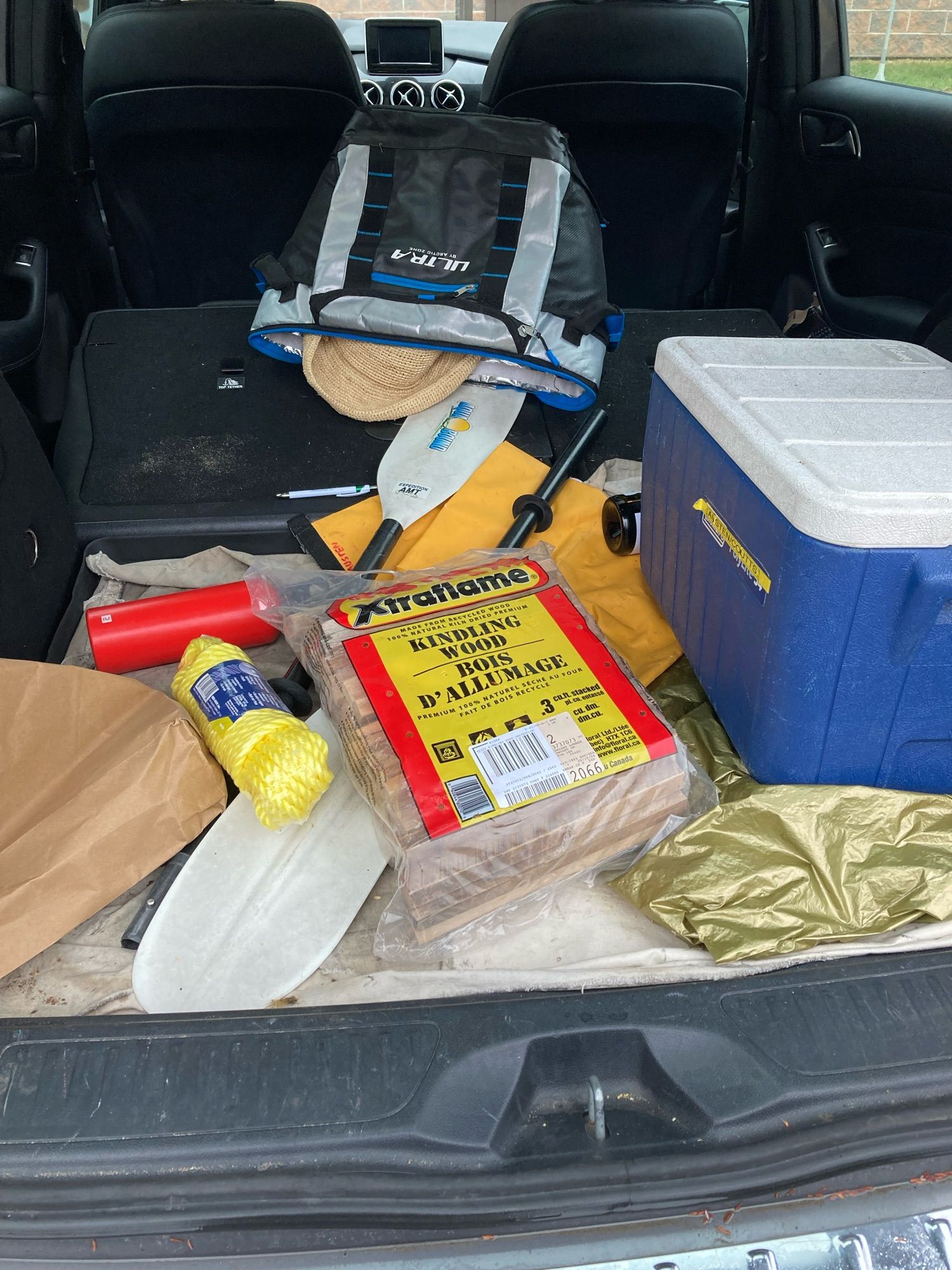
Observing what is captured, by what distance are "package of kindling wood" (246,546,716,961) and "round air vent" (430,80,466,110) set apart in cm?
180

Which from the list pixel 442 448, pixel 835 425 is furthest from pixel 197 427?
pixel 835 425

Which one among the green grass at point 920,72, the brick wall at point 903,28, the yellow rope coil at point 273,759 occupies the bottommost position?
the yellow rope coil at point 273,759

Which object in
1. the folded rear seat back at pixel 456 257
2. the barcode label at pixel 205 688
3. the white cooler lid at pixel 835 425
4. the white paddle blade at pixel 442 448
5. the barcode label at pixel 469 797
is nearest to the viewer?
the white cooler lid at pixel 835 425

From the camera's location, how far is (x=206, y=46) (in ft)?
5.73

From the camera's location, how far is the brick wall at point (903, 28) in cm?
175

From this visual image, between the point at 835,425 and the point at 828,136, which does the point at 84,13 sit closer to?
the point at 828,136

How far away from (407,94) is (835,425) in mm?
1936

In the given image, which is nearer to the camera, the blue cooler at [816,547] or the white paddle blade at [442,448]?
the blue cooler at [816,547]

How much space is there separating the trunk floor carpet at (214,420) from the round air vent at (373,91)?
871 millimetres

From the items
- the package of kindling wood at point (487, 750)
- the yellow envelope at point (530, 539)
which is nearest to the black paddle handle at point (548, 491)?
the yellow envelope at point (530, 539)

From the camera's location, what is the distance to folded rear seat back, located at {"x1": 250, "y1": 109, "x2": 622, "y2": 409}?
5.08 ft

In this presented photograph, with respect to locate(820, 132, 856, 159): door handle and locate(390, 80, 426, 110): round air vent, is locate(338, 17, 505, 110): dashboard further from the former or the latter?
locate(820, 132, 856, 159): door handle

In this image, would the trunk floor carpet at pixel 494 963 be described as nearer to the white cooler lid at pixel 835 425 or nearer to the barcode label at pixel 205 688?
the barcode label at pixel 205 688

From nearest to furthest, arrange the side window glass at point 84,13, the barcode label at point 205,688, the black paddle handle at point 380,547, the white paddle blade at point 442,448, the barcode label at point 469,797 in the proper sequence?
the barcode label at point 469,797 → the barcode label at point 205,688 → the black paddle handle at point 380,547 → the white paddle blade at point 442,448 → the side window glass at point 84,13
